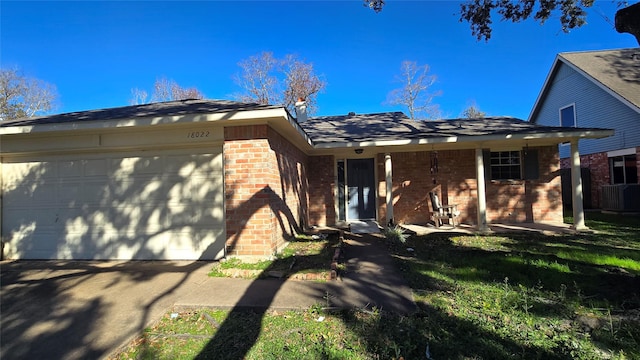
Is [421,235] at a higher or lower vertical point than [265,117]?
lower

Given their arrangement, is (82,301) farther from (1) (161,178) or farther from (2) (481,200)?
(2) (481,200)

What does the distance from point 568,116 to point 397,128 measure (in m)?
12.6

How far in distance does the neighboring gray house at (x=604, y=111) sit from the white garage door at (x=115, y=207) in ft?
49.9

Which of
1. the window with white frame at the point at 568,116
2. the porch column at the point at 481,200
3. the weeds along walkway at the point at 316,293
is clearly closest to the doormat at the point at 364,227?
the porch column at the point at 481,200

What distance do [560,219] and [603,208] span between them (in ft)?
19.4

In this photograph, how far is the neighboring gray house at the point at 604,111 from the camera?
40.7ft

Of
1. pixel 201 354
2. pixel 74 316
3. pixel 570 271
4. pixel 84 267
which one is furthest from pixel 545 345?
pixel 84 267

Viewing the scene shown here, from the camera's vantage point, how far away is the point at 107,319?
3398mm

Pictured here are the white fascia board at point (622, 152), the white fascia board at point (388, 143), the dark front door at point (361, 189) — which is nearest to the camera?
the white fascia board at point (388, 143)

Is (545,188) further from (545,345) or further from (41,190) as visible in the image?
(41,190)

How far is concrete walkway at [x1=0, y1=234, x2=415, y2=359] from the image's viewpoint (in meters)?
3.00

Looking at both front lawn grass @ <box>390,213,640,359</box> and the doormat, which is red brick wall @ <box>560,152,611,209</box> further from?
the doormat

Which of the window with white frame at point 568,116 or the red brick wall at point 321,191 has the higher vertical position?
the window with white frame at point 568,116

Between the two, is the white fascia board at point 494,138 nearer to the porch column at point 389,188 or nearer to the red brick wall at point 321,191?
the porch column at point 389,188
